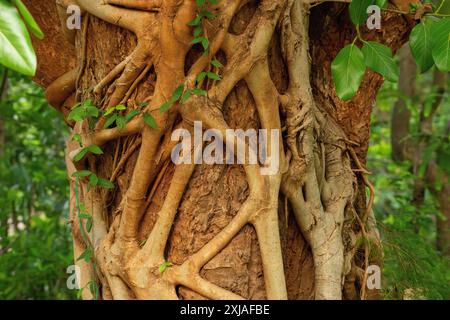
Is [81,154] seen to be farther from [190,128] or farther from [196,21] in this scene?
[196,21]

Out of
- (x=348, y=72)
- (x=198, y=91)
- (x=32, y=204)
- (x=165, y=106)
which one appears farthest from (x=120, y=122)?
(x=32, y=204)

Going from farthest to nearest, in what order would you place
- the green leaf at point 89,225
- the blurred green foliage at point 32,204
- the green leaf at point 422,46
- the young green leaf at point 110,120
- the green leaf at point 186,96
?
the blurred green foliage at point 32,204, the green leaf at point 89,225, the young green leaf at point 110,120, the green leaf at point 186,96, the green leaf at point 422,46

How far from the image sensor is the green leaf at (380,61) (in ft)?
5.87

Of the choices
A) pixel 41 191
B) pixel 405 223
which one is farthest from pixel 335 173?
pixel 41 191

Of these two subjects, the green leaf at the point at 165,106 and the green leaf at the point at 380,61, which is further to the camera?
the green leaf at the point at 165,106

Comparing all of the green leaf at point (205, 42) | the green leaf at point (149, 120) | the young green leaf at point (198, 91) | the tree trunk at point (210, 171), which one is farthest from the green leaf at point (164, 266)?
the green leaf at point (205, 42)

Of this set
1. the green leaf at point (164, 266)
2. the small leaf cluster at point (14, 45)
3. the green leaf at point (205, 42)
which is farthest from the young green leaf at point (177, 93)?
the small leaf cluster at point (14, 45)

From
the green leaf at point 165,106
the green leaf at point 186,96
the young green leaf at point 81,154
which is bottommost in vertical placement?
the young green leaf at point 81,154

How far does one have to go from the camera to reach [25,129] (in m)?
5.09

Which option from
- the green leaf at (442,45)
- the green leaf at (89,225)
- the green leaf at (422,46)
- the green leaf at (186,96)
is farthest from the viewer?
the green leaf at (89,225)

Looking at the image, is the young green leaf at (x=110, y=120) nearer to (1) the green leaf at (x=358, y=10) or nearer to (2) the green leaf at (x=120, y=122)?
(2) the green leaf at (x=120, y=122)

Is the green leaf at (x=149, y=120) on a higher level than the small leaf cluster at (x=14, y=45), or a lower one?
lower

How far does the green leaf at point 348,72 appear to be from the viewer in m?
1.72

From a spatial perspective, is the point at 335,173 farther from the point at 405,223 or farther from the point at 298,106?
the point at 405,223
